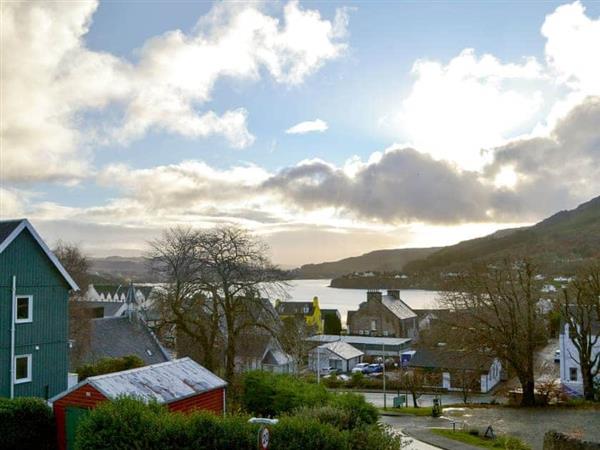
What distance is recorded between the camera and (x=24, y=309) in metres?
23.9

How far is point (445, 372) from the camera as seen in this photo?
2016 inches

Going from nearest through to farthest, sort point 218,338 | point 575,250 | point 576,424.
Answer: point 576,424, point 218,338, point 575,250

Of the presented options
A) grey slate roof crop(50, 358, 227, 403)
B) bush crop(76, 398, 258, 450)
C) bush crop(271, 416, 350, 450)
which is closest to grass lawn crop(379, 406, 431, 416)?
grey slate roof crop(50, 358, 227, 403)

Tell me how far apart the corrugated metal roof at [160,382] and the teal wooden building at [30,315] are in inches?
273

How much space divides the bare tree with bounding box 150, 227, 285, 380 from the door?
12.6 meters

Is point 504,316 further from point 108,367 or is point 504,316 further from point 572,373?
point 108,367

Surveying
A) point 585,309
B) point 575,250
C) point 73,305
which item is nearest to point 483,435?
point 585,309

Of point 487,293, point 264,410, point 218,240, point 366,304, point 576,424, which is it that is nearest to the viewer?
point 264,410

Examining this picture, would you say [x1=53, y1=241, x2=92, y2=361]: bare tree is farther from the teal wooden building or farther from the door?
the door

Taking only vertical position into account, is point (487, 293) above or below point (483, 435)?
above

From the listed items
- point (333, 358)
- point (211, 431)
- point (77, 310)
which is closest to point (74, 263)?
point (77, 310)

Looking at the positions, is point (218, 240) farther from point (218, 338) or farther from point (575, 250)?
point (575, 250)

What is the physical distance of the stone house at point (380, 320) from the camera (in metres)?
83.4

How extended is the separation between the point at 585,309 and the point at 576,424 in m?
15.6
